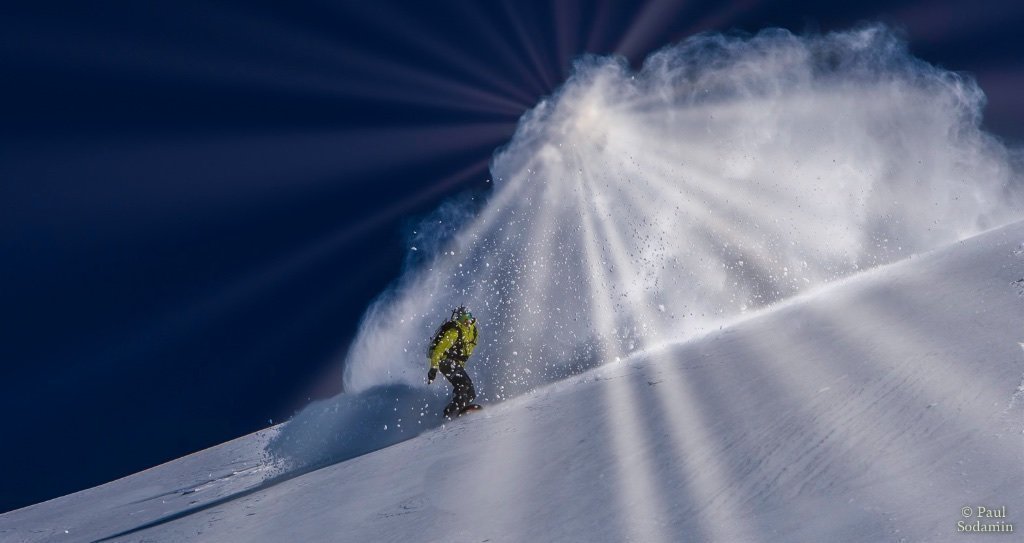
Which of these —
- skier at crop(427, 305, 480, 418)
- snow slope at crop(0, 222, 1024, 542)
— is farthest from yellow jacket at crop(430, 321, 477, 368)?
snow slope at crop(0, 222, 1024, 542)

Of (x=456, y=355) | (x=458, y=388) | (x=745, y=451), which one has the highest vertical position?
(x=456, y=355)

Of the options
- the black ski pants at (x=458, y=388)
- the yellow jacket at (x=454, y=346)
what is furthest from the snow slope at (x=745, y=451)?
the yellow jacket at (x=454, y=346)

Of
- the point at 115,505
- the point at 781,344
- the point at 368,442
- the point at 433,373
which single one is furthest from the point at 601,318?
the point at 115,505

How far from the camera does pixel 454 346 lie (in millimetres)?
14141

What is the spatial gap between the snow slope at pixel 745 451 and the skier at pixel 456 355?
1487mm

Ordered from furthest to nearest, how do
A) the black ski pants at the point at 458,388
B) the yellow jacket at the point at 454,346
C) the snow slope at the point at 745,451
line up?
the yellow jacket at the point at 454,346
the black ski pants at the point at 458,388
the snow slope at the point at 745,451

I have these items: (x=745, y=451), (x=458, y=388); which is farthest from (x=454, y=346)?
(x=745, y=451)

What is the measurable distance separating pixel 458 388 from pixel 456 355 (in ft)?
2.25

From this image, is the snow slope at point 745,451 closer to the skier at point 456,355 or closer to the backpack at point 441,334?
the skier at point 456,355

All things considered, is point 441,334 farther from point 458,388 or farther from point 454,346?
point 458,388

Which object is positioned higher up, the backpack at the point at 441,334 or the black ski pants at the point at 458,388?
the backpack at the point at 441,334

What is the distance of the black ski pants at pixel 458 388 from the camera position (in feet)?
45.0

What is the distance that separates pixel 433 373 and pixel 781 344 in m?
6.90

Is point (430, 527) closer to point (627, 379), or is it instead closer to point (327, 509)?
point (327, 509)
